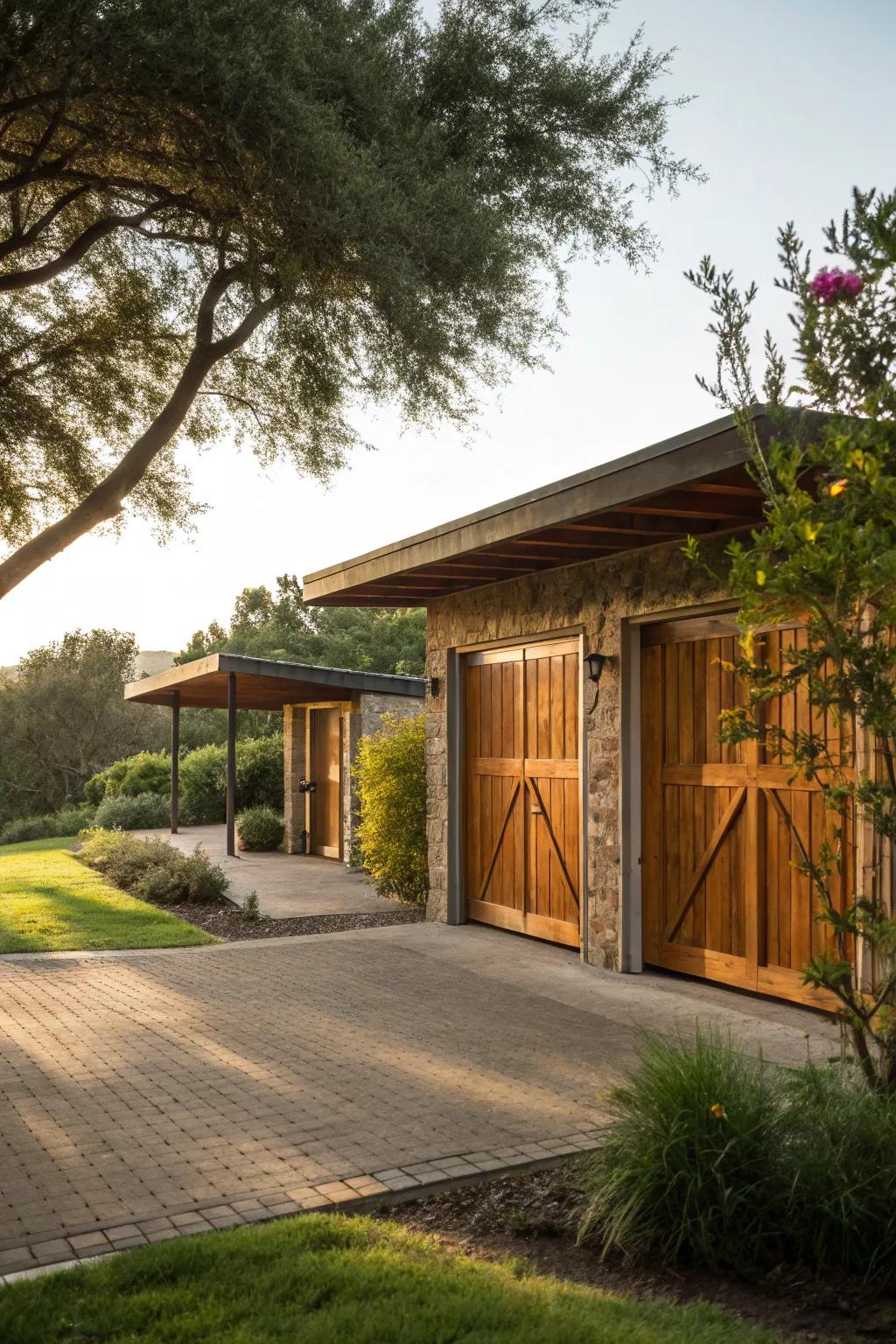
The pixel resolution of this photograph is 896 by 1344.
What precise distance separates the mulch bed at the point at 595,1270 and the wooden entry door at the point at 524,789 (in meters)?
4.80

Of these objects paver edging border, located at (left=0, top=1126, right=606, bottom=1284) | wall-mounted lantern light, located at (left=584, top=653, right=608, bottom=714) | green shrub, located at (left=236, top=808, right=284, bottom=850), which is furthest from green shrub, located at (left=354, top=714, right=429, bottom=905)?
paver edging border, located at (left=0, top=1126, right=606, bottom=1284)

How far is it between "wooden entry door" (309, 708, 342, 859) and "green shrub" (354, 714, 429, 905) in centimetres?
438

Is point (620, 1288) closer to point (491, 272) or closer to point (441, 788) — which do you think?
point (441, 788)

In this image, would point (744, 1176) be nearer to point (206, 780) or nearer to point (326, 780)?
point (326, 780)

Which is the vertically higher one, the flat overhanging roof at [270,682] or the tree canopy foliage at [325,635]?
the tree canopy foliage at [325,635]

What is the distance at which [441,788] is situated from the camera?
10.7 m

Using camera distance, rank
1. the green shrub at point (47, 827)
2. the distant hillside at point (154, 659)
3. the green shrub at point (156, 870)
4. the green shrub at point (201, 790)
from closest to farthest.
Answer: the green shrub at point (156, 870)
the green shrub at point (201, 790)
the green shrub at point (47, 827)
the distant hillside at point (154, 659)

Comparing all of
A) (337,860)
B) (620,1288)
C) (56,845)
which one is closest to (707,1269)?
(620,1288)

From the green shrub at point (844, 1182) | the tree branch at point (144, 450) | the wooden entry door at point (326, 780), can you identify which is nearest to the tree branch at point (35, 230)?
the tree branch at point (144, 450)

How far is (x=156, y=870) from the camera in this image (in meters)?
13.3

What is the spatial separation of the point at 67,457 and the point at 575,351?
194 inches

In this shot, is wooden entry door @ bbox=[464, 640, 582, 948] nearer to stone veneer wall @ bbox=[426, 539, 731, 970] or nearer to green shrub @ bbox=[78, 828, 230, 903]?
stone veneer wall @ bbox=[426, 539, 731, 970]

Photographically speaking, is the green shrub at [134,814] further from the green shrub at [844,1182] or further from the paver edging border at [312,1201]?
the green shrub at [844,1182]

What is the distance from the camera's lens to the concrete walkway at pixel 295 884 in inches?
467
